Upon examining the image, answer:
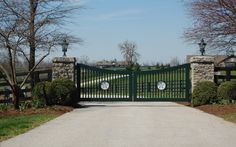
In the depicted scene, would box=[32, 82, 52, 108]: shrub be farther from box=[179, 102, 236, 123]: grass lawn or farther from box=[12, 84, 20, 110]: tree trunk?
box=[179, 102, 236, 123]: grass lawn

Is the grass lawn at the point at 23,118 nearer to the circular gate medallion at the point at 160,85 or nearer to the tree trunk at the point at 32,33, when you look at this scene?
the tree trunk at the point at 32,33

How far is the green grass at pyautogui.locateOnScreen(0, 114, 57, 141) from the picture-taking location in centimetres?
1243

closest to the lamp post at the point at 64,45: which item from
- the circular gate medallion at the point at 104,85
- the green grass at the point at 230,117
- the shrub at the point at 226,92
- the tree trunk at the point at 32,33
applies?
the tree trunk at the point at 32,33

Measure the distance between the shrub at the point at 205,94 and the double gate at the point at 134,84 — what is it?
1828 mm

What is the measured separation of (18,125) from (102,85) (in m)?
10.5

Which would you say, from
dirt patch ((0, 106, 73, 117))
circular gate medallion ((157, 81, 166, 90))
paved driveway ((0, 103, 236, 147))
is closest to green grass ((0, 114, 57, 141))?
paved driveway ((0, 103, 236, 147))

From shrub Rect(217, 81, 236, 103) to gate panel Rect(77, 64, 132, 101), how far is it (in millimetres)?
4591

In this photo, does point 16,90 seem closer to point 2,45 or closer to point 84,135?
point 2,45

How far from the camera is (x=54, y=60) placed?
23328 mm

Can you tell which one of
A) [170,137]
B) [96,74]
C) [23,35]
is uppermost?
[23,35]

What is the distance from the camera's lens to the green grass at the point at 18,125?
12430 mm

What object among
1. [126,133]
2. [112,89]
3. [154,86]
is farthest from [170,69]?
[126,133]

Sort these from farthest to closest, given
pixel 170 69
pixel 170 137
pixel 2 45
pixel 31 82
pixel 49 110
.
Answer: pixel 170 69 → pixel 31 82 → pixel 2 45 → pixel 49 110 → pixel 170 137

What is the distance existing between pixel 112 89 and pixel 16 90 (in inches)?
240
